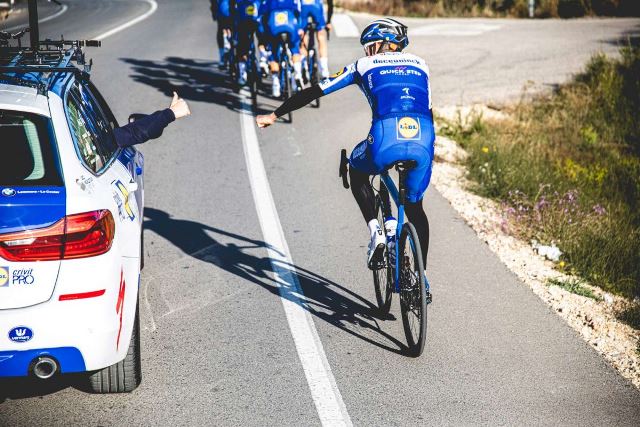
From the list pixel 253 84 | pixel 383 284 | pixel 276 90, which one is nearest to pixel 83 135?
pixel 383 284

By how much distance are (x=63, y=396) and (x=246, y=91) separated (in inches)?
421

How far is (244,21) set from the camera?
13.8 metres

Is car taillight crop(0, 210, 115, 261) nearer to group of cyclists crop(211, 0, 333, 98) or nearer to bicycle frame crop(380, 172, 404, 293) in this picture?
bicycle frame crop(380, 172, 404, 293)

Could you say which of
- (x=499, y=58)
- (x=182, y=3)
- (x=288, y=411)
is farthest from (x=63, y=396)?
(x=182, y=3)

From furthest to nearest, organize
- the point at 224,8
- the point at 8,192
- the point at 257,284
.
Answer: the point at 224,8 → the point at 257,284 → the point at 8,192

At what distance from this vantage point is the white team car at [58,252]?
397cm

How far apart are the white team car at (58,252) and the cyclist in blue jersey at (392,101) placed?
1.56 metres

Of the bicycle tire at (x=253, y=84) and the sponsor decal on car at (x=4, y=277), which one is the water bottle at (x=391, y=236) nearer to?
the sponsor decal on car at (x=4, y=277)

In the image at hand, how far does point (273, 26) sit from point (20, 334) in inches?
367

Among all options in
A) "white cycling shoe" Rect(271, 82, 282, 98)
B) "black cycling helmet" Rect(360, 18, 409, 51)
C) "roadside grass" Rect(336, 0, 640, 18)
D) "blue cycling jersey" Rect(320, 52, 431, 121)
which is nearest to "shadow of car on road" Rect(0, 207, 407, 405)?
"blue cycling jersey" Rect(320, 52, 431, 121)

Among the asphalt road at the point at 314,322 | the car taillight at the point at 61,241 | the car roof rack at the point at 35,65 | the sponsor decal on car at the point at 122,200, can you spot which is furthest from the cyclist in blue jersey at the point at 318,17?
the car taillight at the point at 61,241

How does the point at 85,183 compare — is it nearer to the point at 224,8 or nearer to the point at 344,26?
the point at 224,8

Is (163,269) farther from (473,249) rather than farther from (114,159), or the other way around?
(473,249)

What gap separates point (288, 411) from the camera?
4609 mm
